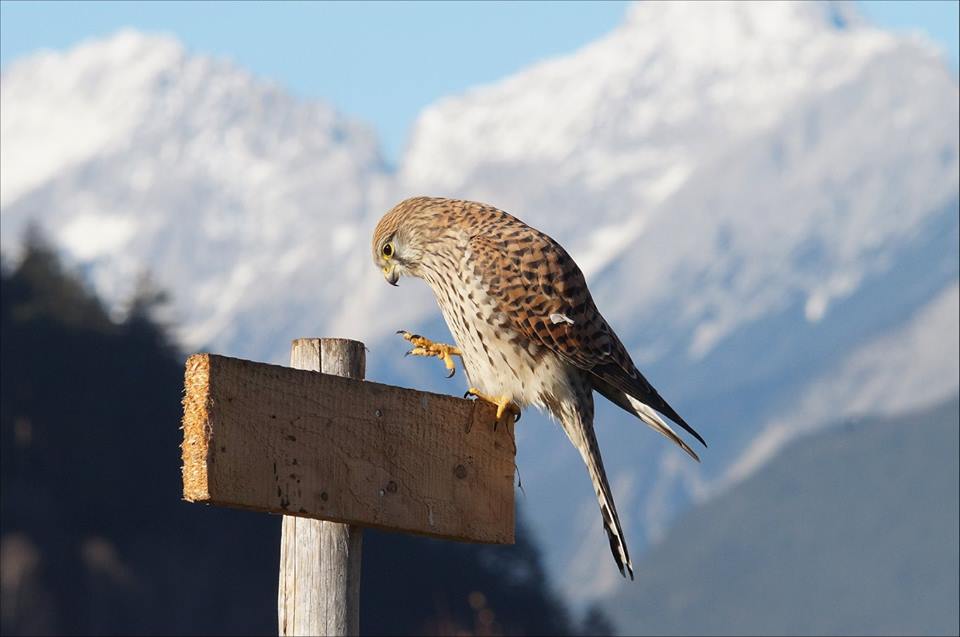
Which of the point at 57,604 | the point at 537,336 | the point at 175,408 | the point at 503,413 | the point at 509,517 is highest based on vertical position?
the point at 175,408

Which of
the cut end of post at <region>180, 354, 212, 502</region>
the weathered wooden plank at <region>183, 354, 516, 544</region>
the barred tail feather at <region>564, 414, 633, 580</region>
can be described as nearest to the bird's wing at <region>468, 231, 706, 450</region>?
the barred tail feather at <region>564, 414, 633, 580</region>

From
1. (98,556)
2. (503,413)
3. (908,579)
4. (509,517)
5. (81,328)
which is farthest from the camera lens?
(908,579)

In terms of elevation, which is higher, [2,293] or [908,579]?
[908,579]

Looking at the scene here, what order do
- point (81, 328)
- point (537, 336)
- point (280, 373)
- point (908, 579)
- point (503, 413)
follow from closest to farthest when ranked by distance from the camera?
point (280, 373), point (503, 413), point (537, 336), point (81, 328), point (908, 579)

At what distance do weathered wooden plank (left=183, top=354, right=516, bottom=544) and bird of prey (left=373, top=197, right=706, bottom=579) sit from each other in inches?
52.3

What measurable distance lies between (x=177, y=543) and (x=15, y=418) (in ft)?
→ 10.5

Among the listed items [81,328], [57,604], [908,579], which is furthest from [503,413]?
[908,579]

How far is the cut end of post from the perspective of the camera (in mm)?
3984

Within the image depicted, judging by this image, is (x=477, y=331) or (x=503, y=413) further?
(x=477, y=331)

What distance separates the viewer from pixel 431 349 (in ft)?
20.2

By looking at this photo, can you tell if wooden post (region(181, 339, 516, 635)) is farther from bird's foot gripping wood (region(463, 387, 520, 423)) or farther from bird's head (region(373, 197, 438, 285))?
bird's head (region(373, 197, 438, 285))

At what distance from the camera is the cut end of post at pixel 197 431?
3.98m

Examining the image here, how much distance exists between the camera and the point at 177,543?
93.3 feet

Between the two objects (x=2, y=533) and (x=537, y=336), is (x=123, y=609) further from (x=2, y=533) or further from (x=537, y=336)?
(x=537, y=336)
